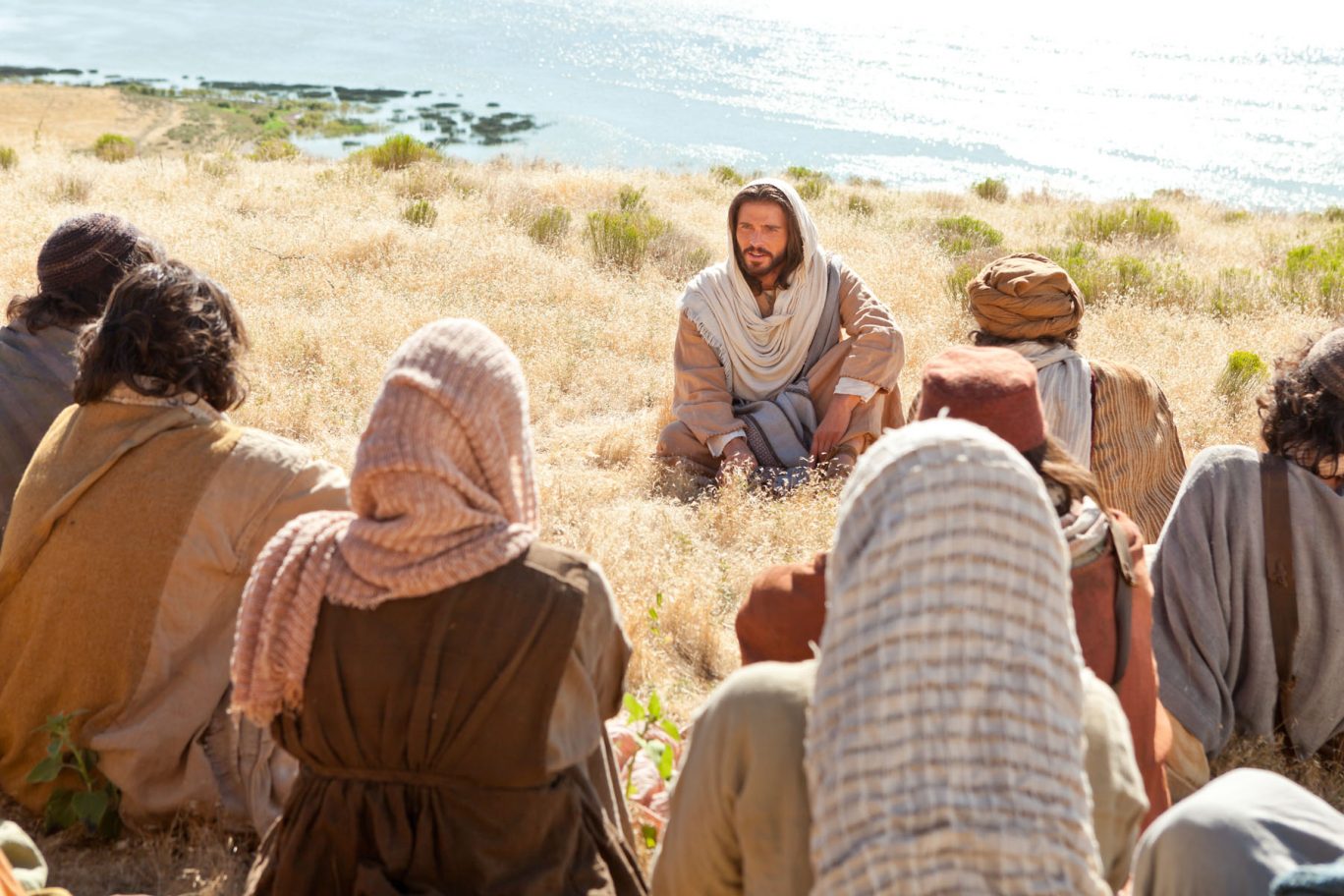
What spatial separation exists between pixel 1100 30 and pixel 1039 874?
51782mm

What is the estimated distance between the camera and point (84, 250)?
3701 millimetres

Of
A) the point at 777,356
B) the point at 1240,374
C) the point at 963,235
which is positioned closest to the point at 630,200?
the point at 963,235

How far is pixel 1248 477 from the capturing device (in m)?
3.16

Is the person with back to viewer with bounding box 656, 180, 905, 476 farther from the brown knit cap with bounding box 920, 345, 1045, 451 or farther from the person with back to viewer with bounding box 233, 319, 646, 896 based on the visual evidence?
the person with back to viewer with bounding box 233, 319, 646, 896

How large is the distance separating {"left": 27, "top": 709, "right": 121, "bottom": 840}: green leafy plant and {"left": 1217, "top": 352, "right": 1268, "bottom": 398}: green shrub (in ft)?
19.5

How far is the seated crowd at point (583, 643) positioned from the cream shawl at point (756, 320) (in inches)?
92.3

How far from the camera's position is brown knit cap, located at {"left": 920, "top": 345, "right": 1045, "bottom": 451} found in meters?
2.36

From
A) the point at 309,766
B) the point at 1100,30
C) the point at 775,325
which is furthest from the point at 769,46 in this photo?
the point at 309,766

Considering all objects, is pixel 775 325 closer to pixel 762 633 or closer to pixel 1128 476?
pixel 1128 476

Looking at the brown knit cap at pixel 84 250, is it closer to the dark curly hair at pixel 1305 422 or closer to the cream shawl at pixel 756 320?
the cream shawl at pixel 756 320

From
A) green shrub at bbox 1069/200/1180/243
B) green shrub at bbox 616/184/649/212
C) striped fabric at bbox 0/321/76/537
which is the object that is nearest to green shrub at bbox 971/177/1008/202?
green shrub at bbox 1069/200/1180/243

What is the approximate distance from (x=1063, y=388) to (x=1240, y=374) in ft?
10.5

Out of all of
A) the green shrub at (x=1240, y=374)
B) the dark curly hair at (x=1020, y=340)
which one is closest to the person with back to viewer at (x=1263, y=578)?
the dark curly hair at (x=1020, y=340)

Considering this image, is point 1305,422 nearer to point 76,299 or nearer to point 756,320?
point 756,320
